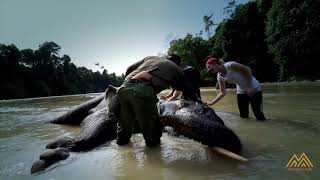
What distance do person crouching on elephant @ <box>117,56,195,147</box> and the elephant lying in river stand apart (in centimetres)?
21

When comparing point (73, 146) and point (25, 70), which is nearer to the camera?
point (73, 146)

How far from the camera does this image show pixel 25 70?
Answer: 6681cm

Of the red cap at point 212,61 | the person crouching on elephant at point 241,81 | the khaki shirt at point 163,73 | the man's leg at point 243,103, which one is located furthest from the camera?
the man's leg at point 243,103

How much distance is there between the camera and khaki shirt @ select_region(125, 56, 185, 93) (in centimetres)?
468

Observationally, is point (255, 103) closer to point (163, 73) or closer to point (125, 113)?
point (163, 73)

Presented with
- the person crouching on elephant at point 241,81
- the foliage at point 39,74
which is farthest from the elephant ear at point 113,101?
the foliage at point 39,74

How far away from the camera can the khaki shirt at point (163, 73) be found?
4680 mm

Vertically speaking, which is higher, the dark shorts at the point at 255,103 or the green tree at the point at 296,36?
the green tree at the point at 296,36

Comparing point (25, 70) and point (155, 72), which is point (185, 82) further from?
point (25, 70)

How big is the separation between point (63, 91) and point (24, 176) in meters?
69.0

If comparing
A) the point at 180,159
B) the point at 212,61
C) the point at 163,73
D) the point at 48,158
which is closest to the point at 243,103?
the point at 212,61

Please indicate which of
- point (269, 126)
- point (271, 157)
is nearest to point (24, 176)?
point (271, 157)

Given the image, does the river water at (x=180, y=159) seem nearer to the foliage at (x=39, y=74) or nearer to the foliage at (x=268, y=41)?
the foliage at (x=268, y=41)

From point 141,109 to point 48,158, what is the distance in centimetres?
127
